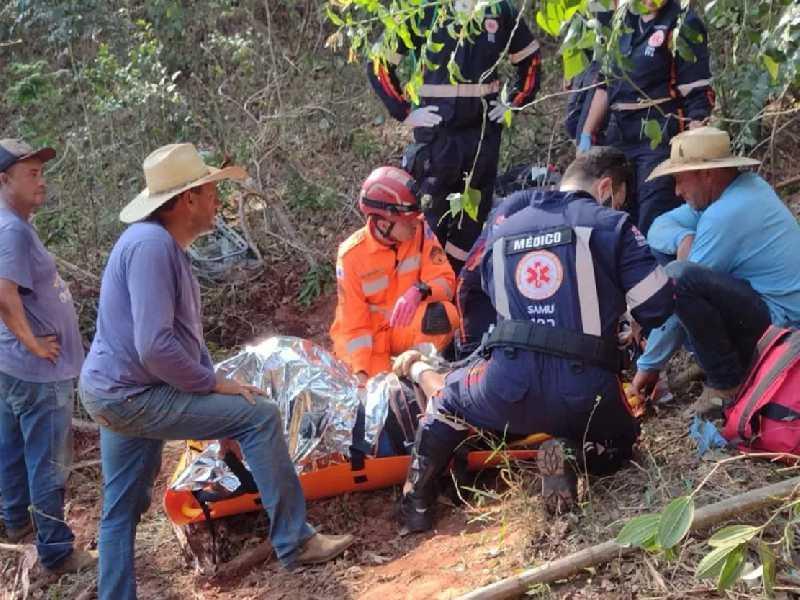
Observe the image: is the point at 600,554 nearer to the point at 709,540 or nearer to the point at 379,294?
the point at 709,540

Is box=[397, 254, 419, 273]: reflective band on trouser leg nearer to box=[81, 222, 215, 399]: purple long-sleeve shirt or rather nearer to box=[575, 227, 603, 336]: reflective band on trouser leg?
box=[81, 222, 215, 399]: purple long-sleeve shirt

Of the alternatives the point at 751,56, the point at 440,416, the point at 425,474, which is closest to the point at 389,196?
the point at 440,416

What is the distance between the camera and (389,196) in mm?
4656

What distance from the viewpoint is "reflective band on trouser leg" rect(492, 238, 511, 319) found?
3.53 m

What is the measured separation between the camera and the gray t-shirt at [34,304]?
157 inches

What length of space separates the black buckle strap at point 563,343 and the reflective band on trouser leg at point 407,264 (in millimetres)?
1390

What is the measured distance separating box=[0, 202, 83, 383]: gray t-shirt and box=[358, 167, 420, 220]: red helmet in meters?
1.55

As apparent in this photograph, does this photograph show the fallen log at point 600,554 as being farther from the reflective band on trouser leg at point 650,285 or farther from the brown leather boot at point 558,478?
the reflective band on trouser leg at point 650,285

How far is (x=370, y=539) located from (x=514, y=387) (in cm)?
107

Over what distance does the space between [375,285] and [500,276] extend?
4.32 feet

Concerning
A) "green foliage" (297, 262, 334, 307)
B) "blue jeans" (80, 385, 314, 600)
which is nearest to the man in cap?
"blue jeans" (80, 385, 314, 600)

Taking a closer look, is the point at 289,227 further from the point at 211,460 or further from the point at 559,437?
the point at 559,437

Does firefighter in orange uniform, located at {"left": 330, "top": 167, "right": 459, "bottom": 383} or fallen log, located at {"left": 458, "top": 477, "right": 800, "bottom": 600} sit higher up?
firefighter in orange uniform, located at {"left": 330, "top": 167, "right": 459, "bottom": 383}

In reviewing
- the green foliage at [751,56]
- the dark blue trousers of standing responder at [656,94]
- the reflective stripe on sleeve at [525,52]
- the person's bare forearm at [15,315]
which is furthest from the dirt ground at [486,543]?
the reflective stripe on sleeve at [525,52]
